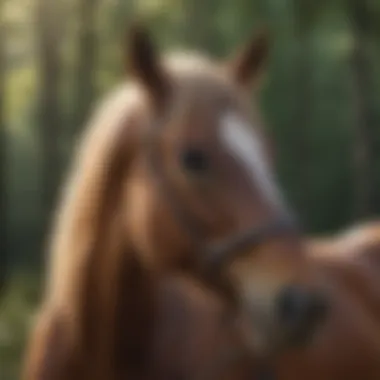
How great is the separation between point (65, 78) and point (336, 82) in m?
2.87

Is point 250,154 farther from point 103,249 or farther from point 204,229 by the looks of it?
point 103,249

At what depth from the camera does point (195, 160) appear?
2252 millimetres

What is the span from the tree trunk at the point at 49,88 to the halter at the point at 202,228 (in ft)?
19.0

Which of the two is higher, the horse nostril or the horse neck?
the horse nostril

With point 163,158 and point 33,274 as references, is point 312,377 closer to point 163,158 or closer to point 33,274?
point 163,158

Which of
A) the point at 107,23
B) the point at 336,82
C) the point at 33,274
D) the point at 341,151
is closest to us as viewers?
the point at 33,274

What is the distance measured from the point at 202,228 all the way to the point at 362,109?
509 cm

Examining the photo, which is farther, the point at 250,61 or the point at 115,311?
the point at 250,61

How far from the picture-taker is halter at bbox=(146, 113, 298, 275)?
223cm

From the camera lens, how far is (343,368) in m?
2.96

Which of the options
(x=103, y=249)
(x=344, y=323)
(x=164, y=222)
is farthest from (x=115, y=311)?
(x=344, y=323)

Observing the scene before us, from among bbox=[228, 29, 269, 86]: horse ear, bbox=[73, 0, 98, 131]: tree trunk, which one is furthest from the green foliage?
bbox=[228, 29, 269, 86]: horse ear

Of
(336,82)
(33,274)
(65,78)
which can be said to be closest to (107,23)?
(65,78)

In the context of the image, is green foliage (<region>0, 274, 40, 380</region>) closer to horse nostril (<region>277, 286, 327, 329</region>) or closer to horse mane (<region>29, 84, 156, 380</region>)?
horse mane (<region>29, 84, 156, 380</region>)
